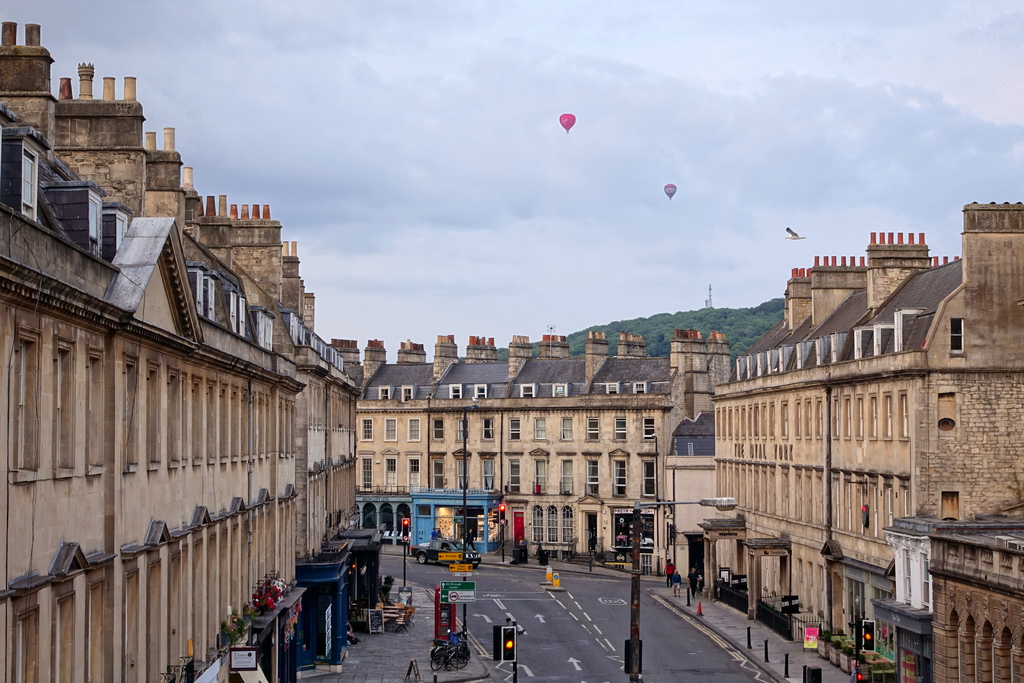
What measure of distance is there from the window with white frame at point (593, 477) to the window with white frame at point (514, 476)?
19.5 feet

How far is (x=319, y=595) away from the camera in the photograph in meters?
47.0

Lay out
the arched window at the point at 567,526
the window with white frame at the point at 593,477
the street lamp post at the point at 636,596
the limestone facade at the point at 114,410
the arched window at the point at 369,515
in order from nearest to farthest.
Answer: the limestone facade at the point at 114,410 → the street lamp post at the point at 636,596 → the window with white frame at the point at 593,477 → the arched window at the point at 567,526 → the arched window at the point at 369,515

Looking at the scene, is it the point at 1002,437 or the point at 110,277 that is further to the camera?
the point at 1002,437

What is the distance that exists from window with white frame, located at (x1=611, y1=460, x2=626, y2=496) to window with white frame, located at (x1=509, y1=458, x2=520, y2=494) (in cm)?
791

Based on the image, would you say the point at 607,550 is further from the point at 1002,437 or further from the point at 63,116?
the point at 63,116

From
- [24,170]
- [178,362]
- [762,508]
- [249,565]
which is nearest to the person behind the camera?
[24,170]

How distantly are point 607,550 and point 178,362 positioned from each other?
217 feet

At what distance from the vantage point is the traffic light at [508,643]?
36.7m

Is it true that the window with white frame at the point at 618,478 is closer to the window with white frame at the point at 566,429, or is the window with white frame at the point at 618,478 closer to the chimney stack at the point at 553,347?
the window with white frame at the point at 566,429

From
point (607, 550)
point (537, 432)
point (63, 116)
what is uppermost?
point (63, 116)

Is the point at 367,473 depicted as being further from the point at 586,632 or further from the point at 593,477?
the point at 586,632

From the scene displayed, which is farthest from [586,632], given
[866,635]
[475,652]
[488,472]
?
[488,472]

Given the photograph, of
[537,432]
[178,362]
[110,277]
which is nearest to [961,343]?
[178,362]

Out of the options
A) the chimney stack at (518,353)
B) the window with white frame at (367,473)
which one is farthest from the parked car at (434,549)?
the chimney stack at (518,353)
